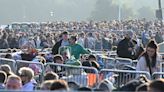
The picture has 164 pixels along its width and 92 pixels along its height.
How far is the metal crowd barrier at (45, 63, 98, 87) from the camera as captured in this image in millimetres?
13367

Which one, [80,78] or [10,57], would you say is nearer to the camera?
[80,78]

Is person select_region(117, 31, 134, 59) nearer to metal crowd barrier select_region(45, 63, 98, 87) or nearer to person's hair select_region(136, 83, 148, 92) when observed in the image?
metal crowd barrier select_region(45, 63, 98, 87)

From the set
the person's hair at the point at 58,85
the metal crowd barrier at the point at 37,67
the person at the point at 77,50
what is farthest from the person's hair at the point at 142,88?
the person at the point at 77,50

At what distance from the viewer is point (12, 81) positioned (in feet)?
35.7

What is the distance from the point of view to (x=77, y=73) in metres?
14.0

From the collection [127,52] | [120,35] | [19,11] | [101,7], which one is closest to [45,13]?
[19,11]

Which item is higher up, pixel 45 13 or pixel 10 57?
pixel 10 57

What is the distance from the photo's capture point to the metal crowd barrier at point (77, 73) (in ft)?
43.9

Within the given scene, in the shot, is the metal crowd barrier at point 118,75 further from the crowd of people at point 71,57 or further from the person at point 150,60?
the person at point 150,60

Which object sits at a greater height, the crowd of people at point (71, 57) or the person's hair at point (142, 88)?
the person's hair at point (142, 88)

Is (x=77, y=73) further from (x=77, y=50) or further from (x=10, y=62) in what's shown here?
(x=77, y=50)

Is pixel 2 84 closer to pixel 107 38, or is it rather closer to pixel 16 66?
pixel 16 66

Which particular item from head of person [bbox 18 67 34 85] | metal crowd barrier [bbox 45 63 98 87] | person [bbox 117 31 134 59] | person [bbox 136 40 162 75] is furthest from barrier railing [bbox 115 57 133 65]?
head of person [bbox 18 67 34 85]

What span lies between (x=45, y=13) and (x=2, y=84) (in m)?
129
